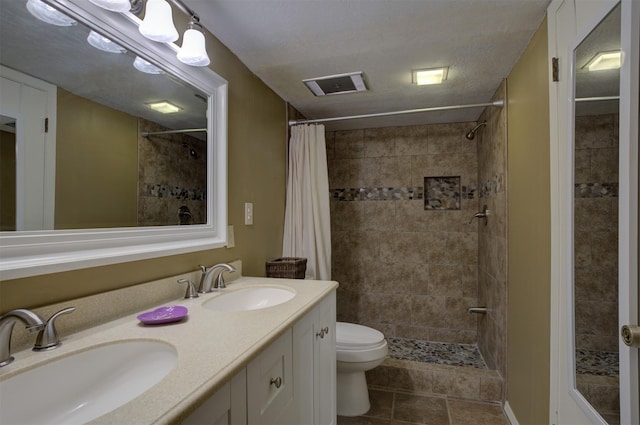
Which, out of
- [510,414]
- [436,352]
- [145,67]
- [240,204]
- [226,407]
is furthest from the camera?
[436,352]

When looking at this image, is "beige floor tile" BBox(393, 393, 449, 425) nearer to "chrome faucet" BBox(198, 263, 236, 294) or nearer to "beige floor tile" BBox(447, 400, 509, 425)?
"beige floor tile" BBox(447, 400, 509, 425)

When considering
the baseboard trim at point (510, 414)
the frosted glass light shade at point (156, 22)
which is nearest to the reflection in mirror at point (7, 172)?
the frosted glass light shade at point (156, 22)

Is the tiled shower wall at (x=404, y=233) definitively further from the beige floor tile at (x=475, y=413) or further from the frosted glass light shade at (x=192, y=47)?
the frosted glass light shade at (x=192, y=47)

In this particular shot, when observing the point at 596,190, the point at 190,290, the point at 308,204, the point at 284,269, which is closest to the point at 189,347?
the point at 190,290

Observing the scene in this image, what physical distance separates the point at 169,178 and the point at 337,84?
4.47 feet

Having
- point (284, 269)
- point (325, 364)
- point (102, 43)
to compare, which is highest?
point (102, 43)

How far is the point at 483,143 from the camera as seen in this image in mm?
2656

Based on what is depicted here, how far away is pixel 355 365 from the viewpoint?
1.97 m

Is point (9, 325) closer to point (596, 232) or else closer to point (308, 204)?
point (596, 232)

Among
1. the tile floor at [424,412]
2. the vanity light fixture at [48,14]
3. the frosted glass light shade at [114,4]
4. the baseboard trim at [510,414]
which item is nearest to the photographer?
the vanity light fixture at [48,14]

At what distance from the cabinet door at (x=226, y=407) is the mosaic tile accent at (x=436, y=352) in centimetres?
208

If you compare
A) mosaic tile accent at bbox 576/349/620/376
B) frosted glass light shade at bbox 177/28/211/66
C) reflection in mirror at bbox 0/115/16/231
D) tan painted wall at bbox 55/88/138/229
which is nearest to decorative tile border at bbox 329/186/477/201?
mosaic tile accent at bbox 576/349/620/376

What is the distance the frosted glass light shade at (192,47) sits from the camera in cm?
129

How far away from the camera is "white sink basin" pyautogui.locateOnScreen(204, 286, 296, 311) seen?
1.42m
